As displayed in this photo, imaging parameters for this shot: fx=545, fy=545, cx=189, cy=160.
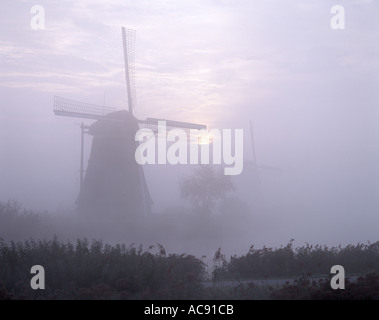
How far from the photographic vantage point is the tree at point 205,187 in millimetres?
58125

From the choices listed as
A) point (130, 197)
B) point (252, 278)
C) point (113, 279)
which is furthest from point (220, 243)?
point (113, 279)

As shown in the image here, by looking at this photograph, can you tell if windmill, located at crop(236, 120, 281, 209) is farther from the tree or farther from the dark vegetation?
the dark vegetation

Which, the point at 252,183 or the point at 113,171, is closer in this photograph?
the point at 113,171

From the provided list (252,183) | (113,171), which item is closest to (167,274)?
Result: (113,171)

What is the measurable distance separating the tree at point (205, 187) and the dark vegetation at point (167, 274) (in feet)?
131

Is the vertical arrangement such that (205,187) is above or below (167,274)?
above

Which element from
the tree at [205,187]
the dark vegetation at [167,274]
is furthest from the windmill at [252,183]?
the dark vegetation at [167,274]

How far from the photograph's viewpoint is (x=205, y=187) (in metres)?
58.5

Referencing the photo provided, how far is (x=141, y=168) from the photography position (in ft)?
143

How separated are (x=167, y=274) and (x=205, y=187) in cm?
4577

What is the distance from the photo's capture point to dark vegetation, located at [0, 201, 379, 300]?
10562 mm

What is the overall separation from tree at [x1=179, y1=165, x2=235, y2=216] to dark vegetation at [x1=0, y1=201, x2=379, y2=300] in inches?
1566

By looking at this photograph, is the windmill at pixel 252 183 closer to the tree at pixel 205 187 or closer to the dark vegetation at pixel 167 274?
the tree at pixel 205 187

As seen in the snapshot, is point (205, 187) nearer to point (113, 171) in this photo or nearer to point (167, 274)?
point (113, 171)
